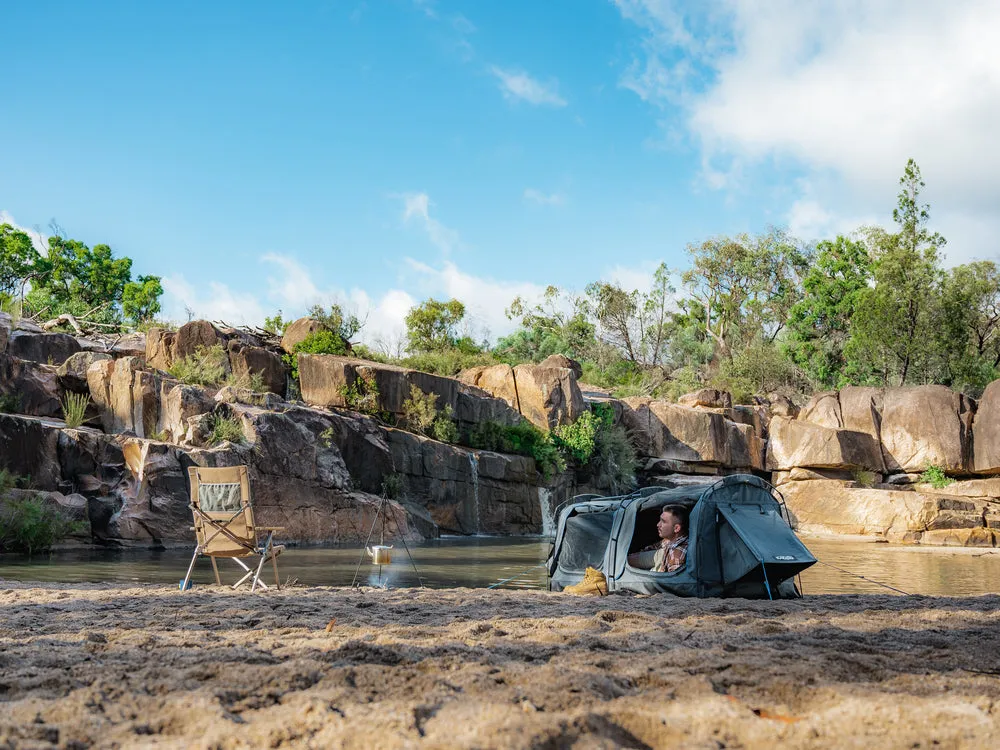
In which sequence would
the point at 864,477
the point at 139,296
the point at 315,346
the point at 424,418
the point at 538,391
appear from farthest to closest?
the point at 139,296 → the point at 538,391 → the point at 864,477 → the point at 315,346 → the point at 424,418

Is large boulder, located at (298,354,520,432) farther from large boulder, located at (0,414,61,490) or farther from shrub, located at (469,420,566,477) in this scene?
large boulder, located at (0,414,61,490)

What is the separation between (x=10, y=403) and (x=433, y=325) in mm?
26239

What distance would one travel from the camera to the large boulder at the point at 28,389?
1825 cm

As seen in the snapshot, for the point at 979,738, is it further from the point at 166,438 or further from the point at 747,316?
the point at 747,316

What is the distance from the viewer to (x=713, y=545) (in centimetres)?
852

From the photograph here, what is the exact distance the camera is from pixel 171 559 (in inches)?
520

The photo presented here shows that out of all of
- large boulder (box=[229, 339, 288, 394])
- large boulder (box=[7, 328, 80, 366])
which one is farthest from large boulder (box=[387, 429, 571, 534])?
large boulder (box=[7, 328, 80, 366])

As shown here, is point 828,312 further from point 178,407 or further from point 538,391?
point 178,407

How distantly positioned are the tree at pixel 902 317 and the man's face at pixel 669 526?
28802 millimetres

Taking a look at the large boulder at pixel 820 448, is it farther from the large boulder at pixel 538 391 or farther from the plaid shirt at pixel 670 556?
the plaid shirt at pixel 670 556

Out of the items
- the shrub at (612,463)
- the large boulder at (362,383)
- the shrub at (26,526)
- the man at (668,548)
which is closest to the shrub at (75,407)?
the shrub at (26,526)

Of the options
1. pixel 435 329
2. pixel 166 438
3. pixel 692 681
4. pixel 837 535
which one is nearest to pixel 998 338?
pixel 837 535

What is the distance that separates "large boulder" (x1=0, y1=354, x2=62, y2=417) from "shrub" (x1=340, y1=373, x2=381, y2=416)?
7.09 meters

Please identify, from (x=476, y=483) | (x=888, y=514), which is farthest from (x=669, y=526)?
(x=888, y=514)
